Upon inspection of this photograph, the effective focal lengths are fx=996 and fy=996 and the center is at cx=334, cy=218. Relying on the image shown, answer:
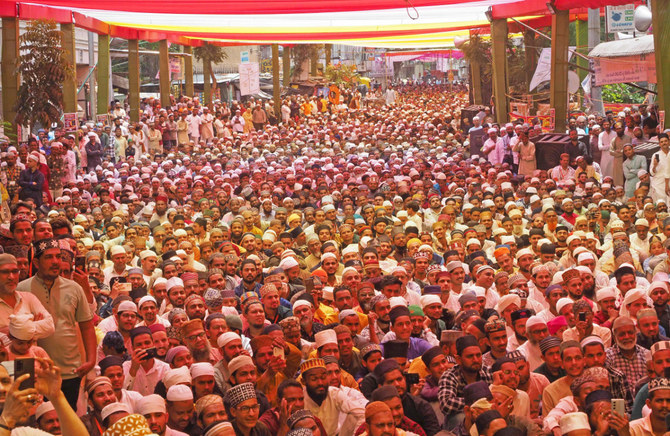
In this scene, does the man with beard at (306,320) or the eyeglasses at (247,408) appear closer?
the eyeglasses at (247,408)

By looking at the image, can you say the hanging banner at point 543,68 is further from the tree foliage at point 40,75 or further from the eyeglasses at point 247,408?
the eyeglasses at point 247,408

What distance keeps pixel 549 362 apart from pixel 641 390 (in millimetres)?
843

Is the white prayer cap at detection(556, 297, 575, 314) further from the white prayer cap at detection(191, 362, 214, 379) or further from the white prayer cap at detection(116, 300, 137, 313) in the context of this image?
the white prayer cap at detection(116, 300, 137, 313)

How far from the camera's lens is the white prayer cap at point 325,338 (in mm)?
6426

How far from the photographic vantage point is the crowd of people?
5324 mm

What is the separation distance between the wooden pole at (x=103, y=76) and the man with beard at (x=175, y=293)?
15044 mm

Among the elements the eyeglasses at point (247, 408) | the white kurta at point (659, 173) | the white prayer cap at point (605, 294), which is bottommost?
the eyeglasses at point (247, 408)

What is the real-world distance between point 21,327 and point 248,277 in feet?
13.0

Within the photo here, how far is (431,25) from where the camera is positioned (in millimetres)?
21047

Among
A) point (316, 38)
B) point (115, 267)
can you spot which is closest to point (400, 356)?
point (115, 267)

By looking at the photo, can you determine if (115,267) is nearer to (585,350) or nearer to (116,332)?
(116,332)

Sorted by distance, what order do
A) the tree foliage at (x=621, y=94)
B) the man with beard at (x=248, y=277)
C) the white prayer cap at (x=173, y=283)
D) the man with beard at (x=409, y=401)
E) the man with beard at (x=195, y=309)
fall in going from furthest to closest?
the tree foliage at (x=621, y=94)
the man with beard at (x=248, y=277)
the white prayer cap at (x=173, y=283)
the man with beard at (x=195, y=309)
the man with beard at (x=409, y=401)

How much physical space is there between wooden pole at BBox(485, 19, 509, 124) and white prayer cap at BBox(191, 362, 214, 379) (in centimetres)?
1551

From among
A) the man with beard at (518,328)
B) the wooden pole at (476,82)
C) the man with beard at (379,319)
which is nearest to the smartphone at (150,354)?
the man with beard at (379,319)
